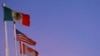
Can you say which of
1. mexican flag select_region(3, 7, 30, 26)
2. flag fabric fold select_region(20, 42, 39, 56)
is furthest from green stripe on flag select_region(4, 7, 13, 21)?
flag fabric fold select_region(20, 42, 39, 56)

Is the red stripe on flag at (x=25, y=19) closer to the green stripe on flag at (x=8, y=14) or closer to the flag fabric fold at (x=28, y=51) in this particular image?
the green stripe on flag at (x=8, y=14)

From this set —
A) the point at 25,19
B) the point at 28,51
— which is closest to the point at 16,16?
the point at 25,19

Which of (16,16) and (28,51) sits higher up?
(16,16)

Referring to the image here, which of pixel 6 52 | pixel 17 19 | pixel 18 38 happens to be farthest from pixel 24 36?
pixel 6 52

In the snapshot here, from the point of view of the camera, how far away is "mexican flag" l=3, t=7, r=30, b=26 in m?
22.5

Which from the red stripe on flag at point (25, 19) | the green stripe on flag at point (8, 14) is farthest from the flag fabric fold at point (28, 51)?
the green stripe on flag at point (8, 14)

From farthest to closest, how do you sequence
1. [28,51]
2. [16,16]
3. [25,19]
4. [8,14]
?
[28,51] < [25,19] < [16,16] < [8,14]

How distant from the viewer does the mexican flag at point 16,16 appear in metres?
22.5

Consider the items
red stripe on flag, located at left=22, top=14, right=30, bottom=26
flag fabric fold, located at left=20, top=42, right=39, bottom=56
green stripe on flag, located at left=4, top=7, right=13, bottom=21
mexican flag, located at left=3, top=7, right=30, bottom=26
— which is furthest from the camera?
flag fabric fold, located at left=20, top=42, right=39, bottom=56

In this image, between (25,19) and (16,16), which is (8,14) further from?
(25,19)

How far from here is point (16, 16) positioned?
921 inches

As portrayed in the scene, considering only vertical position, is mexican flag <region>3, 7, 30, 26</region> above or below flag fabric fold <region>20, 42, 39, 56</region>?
above

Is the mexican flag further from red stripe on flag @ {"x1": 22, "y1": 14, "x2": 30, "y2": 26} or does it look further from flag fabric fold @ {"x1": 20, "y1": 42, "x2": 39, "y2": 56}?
flag fabric fold @ {"x1": 20, "y1": 42, "x2": 39, "y2": 56}

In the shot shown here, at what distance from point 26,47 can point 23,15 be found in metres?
3.52
